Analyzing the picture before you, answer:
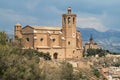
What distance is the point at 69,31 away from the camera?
304 ft

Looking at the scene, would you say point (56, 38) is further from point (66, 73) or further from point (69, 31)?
point (66, 73)

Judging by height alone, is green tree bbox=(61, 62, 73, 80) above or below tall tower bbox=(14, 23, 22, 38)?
below

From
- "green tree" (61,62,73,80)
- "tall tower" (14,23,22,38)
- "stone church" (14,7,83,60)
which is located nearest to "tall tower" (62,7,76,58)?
"stone church" (14,7,83,60)

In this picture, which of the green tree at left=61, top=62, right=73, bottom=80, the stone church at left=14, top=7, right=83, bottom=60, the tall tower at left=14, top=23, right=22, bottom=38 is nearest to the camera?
the green tree at left=61, top=62, right=73, bottom=80

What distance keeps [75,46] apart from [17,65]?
175ft

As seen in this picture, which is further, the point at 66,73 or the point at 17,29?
the point at 17,29

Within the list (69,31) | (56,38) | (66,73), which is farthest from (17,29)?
(66,73)

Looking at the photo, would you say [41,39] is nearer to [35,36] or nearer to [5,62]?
[35,36]

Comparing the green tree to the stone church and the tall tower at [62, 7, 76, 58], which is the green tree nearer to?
the stone church

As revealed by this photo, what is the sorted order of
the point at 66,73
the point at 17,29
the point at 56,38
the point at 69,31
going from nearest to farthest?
the point at 66,73
the point at 17,29
the point at 56,38
the point at 69,31

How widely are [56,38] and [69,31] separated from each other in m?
3.02

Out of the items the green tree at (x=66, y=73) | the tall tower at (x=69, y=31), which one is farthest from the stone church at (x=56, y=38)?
the green tree at (x=66, y=73)

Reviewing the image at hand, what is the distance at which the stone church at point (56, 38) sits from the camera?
88.8 meters

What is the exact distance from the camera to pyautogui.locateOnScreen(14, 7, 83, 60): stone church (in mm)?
88812
